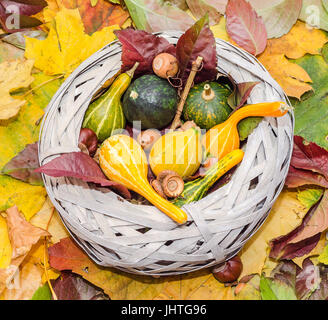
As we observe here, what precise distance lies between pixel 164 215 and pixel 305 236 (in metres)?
0.38

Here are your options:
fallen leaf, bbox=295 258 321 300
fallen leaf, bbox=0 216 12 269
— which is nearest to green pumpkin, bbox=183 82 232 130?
fallen leaf, bbox=295 258 321 300

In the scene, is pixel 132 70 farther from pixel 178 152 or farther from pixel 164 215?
pixel 164 215

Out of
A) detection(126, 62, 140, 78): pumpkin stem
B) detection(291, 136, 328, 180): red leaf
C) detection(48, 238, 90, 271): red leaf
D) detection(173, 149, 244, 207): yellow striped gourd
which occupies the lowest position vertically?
detection(48, 238, 90, 271): red leaf

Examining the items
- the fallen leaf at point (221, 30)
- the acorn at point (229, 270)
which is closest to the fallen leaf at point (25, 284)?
the acorn at point (229, 270)

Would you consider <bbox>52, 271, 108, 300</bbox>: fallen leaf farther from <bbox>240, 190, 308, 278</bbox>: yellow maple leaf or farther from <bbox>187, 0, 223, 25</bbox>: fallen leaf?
<bbox>187, 0, 223, 25</bbox>: fallen leaf

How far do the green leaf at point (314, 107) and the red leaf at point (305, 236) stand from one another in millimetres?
153

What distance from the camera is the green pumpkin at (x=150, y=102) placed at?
106 centimetres

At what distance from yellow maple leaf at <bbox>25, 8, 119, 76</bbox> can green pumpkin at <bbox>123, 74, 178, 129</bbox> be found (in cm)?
21

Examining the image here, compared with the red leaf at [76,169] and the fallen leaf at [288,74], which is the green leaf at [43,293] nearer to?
the red leaf at [76,169]

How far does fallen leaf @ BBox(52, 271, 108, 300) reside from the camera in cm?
114

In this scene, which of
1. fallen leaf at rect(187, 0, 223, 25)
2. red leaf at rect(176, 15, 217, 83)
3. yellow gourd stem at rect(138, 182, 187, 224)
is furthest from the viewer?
fallen leaf at rect(187, 0, 223, 25)

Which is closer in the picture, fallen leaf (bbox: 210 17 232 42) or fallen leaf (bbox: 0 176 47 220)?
fallen leaf (bbox: 0 176 47 220)

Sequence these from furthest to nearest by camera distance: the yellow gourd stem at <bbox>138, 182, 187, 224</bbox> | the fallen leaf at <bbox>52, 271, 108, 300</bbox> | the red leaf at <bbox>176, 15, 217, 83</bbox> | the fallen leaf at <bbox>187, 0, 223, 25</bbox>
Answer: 1. the fallen leaf at <bbox>187, 0, 223, 25</bbox>
2. the fallen leaf at <bbox>52, 271, 108, 300</bbox>
3. the red leaf at <bbox>176, 15, 217, 83</bbox>
4. the yellow gourd stem at <bbox>138, 182, 187, 224</bbox>

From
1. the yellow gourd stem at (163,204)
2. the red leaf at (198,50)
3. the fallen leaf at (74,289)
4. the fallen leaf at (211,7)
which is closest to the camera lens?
the yellow gourd stem at (163,204)
